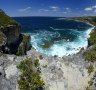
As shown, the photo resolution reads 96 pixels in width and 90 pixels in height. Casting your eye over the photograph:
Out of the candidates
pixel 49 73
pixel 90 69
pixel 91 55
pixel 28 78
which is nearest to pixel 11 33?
pixel 49 73

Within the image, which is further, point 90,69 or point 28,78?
point 90,69

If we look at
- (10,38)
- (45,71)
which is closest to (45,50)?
(10,38)

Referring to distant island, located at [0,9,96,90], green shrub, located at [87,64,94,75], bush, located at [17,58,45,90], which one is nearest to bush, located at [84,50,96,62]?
distant island, located at [0,9,96,90]

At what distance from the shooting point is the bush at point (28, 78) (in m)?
28.0

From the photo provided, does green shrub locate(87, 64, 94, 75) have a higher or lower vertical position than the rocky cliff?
lower

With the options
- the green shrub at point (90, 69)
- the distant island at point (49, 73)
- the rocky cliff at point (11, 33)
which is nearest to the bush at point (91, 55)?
the distant island at point (49, 73)

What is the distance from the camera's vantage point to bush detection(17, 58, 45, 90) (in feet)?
91.8

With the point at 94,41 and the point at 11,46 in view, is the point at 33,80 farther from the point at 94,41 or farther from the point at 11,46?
the point at 94,41

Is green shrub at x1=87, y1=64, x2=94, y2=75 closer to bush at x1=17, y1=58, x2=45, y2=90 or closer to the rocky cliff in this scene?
bush at x1=17, y1=58, x2=45, y2=90

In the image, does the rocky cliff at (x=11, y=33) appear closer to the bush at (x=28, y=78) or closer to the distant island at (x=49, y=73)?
the distant island at (x=49, y=73)

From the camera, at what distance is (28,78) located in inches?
1148

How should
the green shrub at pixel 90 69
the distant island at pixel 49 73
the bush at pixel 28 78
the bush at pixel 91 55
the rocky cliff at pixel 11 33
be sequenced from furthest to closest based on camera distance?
1. the rocky cliff at pixel 11 33
2. the bush at pixel 91 55
3. the green shrub at pixel 90 69
4. the distant island at pixel 49 73
5. the bush at pixel 28 78

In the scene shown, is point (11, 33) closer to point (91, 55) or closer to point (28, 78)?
point (91, 55)

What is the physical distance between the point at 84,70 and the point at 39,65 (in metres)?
7.00
